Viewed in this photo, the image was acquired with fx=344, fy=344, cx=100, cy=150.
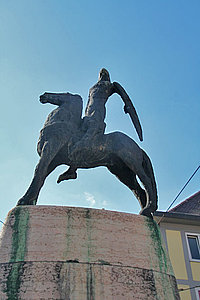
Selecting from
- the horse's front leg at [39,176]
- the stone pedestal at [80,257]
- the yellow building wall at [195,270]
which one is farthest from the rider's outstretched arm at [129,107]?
the yellow building wall at [195,270]

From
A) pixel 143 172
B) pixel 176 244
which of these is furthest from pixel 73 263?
pixel 176 244

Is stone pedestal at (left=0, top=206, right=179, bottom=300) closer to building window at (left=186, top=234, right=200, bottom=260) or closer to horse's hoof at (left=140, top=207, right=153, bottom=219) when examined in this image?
horse's hoof at (left=140, top=207, right=153, bottom=219)

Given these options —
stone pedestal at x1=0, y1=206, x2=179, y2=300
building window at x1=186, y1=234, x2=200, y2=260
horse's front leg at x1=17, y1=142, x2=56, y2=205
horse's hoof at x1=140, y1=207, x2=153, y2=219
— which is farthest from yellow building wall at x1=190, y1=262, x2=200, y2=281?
horse's front leg at x1=17, y1=142, x2=56, y2=205

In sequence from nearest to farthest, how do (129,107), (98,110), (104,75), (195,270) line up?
(98,110), (129,107), (104,75), (195,270)

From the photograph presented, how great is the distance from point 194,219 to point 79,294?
11.9 metres

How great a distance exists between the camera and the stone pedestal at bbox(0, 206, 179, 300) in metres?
3.47

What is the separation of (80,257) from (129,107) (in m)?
2.89

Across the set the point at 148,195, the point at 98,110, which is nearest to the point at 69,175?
the point at 98,110

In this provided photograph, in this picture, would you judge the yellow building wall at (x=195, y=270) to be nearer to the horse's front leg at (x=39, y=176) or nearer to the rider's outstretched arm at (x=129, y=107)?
the rider's outstretched arm at (x=129, y=107)

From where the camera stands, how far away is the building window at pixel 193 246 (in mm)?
14191

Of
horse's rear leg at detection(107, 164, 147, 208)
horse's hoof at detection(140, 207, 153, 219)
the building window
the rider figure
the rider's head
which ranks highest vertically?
the building window

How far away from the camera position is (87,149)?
16.0 ft

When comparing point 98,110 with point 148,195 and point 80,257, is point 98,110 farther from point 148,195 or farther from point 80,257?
point 80,257

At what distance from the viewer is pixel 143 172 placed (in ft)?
16.9
